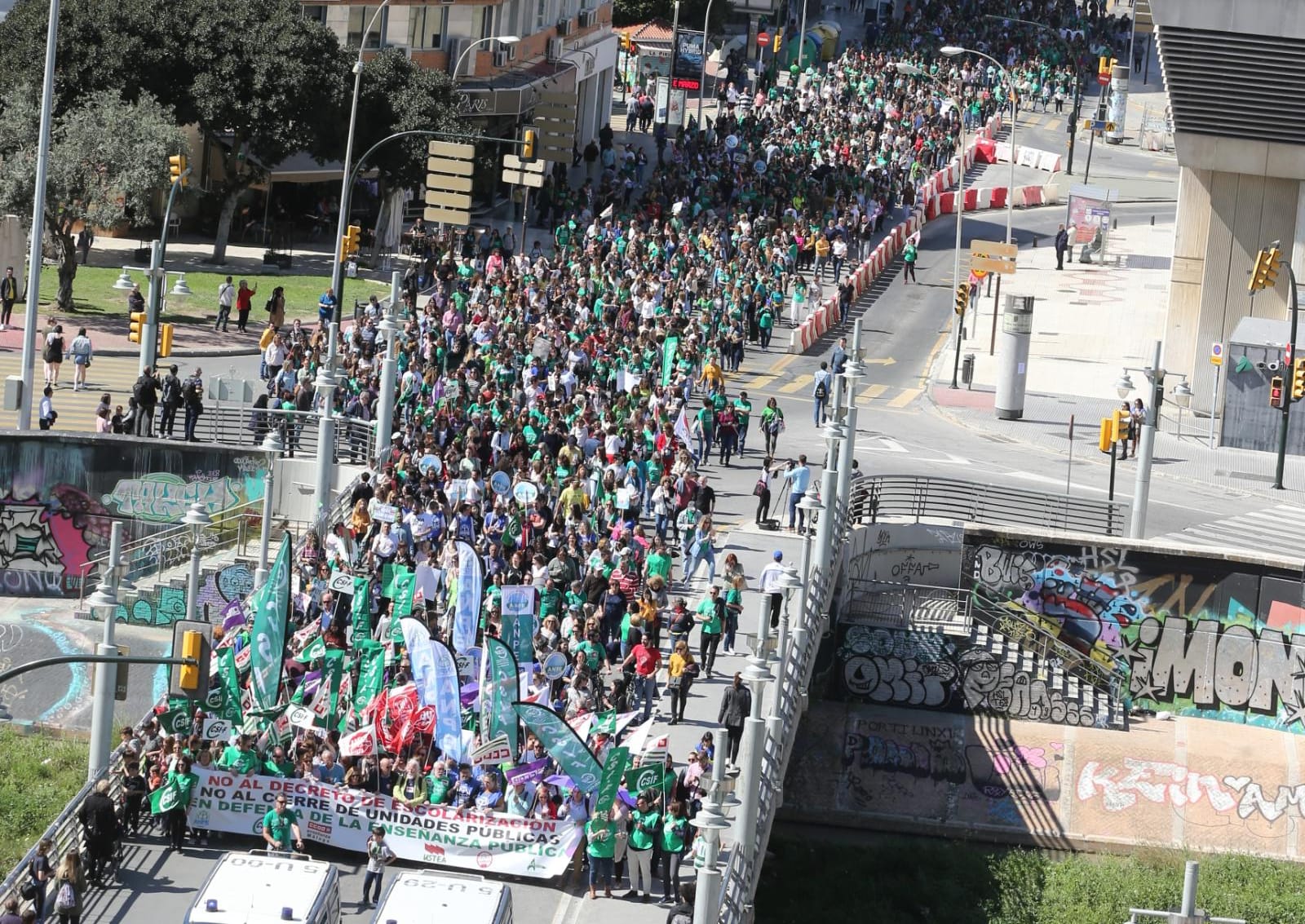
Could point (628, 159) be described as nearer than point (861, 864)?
No

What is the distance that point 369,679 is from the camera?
30938mm

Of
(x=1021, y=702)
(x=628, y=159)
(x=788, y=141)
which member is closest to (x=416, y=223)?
(x=628, y=159)

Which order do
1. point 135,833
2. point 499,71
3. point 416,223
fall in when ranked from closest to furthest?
point 135,833, point 416,223, point 499,71

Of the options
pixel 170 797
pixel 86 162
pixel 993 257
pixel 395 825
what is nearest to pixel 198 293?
pixel 86 162

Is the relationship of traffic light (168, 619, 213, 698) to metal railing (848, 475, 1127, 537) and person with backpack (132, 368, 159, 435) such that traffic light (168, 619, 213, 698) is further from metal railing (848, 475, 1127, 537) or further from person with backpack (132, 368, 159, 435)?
metal railing (848, 475, 1127, 537)

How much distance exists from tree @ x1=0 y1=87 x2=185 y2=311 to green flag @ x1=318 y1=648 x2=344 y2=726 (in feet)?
102

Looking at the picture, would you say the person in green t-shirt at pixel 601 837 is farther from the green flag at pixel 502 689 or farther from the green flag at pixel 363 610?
the green flag at pixel 363 610

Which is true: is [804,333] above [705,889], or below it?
above

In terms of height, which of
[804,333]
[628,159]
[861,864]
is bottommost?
[861,864]

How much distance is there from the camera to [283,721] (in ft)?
100

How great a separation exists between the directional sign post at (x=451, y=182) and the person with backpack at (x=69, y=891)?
21.0 m

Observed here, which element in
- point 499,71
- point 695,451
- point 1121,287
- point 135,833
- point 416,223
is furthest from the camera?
point 499,71

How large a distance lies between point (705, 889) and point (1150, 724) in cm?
2135

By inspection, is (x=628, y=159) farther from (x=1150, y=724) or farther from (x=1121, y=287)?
(x=1150, y=724)
